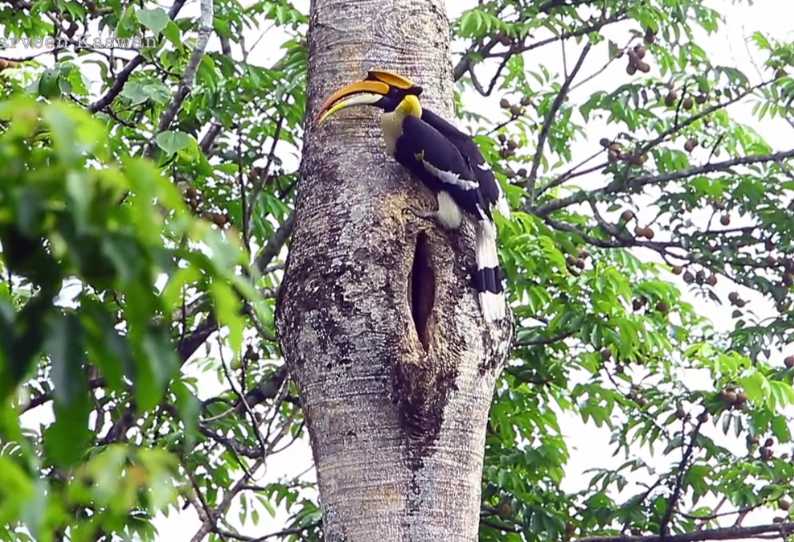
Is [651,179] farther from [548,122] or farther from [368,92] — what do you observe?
[368,92]

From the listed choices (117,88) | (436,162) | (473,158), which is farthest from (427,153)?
(117,88)

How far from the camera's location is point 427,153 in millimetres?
2459

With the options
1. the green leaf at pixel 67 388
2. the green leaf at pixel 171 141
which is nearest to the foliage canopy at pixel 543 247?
the green leaf at pixel 171 141

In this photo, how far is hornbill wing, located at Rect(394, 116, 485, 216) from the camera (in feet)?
7.84

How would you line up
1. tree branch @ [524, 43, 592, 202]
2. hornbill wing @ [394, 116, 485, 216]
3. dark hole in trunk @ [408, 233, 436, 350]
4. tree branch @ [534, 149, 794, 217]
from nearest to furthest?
dark hole in trunk @ [408, 233, 436, 350] → hornbill wing @ [394, 116, 485, 216] → tree branch @ [534, 149, 794, 217] → tree branch @ [524, 43, 592, 202]

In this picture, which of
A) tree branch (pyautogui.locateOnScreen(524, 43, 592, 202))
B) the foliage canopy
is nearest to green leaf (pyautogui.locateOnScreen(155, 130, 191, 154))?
the foliage canopy

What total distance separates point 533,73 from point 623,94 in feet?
1.61

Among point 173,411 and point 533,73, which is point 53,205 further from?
point 533,73

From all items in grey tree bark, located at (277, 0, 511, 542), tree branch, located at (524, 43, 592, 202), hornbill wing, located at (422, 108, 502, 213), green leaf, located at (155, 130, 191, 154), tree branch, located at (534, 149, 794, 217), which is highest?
tree branch, located at (524, 43, 592, 202)

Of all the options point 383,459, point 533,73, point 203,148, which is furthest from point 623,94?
point 383,459

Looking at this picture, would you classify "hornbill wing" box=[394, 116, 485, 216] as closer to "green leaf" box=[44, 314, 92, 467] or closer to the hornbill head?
the hornbill head

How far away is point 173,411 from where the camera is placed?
157 inches

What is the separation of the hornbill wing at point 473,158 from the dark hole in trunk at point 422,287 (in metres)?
0.43

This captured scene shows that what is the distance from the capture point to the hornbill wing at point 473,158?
2748 millimetres
